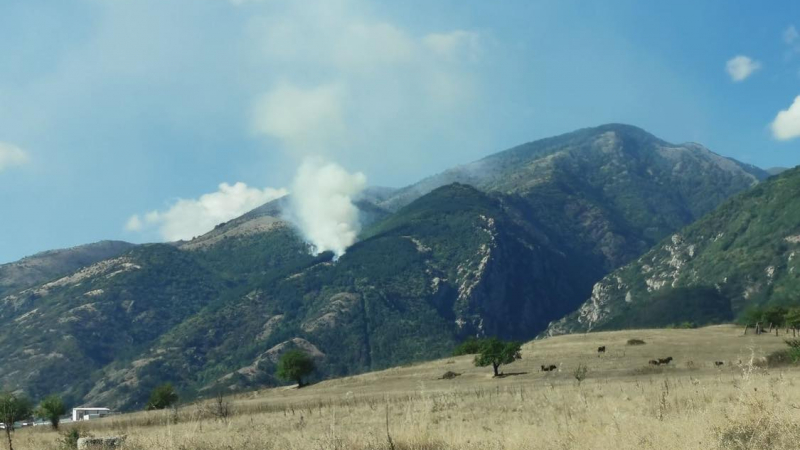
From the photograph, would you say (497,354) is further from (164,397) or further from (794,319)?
(164,397)

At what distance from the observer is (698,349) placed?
7062 centimetres

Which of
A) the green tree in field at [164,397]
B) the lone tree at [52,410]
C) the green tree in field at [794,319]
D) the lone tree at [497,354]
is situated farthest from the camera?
the green tree in field at [164,397]

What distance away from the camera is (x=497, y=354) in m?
70.5

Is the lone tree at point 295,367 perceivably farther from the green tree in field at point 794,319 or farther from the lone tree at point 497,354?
the green tree in field at point 794,319

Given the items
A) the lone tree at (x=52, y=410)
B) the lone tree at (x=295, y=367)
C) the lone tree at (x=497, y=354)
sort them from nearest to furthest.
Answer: the lone tree at (x=52, y=410) → the lone tree at (x=497, y=354) → the lone tree at (x=295, y=367)

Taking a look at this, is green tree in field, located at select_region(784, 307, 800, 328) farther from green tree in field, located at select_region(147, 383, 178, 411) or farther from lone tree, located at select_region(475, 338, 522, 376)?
green tree in field, located at select_region(147, 383, 178, 411)

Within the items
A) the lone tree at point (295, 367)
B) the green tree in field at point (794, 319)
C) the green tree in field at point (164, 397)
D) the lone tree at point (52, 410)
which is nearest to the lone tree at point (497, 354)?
the green tree in field at point (794, 319)

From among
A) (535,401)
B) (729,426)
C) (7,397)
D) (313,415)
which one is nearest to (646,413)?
(729,426)

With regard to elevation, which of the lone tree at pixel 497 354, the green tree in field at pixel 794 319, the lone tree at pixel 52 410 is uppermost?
the lone tree at pixel 52 410

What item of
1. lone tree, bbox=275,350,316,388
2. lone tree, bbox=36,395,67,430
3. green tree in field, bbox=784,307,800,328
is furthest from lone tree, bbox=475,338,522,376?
lone tree, bbox=36,395,67,430

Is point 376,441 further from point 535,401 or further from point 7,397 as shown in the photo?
point 7,397

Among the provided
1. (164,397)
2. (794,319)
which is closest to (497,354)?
(794,319)

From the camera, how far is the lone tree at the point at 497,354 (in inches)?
2769

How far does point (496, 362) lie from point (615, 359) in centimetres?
1238
